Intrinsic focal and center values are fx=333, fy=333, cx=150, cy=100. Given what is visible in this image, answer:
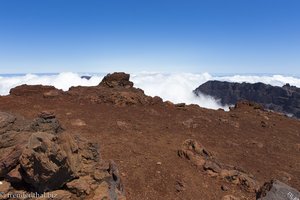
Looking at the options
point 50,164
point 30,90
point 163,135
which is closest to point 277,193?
point 163,135

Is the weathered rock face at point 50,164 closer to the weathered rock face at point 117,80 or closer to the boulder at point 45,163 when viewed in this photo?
the boulder at point 45,163

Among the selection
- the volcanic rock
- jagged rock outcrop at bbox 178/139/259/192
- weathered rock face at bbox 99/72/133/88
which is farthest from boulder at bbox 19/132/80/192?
weathered rock face at bbox 99/72/133/88

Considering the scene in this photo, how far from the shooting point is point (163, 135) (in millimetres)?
22312

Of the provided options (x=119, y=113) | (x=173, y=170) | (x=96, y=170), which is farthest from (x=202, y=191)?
(x=119, y=113)

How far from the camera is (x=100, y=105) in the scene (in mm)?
27047

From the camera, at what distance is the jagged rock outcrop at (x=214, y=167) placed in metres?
17.5

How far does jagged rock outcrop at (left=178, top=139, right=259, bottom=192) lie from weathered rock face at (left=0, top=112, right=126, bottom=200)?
257 inches

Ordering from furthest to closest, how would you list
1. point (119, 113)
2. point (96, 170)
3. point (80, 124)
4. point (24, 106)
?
point (119, 113), point (24, 106), point (80, 124), point (96, 170)

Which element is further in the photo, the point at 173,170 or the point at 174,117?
the point at 174,117

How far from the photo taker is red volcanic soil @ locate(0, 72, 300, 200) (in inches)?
645

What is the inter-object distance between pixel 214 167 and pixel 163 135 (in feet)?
16.5

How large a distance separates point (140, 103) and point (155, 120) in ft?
11.9

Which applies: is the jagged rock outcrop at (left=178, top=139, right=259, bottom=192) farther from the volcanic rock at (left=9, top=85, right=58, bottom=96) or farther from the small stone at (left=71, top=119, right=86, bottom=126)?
the volcanic rock at (left=9, top=85, right=58, bottom=96)

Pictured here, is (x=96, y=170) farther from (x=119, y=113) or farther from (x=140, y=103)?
(x=140, y=103)
